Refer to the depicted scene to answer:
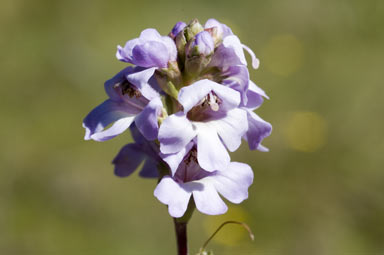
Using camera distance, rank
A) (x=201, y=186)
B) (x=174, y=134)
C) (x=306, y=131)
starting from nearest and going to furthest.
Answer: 1. (x=174, y=134)
2. (x=201, y=186)
3. (x=306, y=131)

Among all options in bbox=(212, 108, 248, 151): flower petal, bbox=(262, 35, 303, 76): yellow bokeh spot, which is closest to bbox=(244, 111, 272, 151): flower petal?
bbox=(212, 108, 248, 151): flower petal

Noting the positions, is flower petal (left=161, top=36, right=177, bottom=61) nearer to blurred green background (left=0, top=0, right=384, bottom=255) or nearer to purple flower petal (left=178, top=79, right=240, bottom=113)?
purple flower petal (left=178, top=79, right=240, bottom=113)

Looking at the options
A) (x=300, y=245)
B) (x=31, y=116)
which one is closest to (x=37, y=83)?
(x=31, y=116)

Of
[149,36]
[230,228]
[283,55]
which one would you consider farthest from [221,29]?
[283,55]

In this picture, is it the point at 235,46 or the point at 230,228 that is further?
the point at 230,228

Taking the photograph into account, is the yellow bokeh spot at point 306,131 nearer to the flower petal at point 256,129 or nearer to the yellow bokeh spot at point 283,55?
the yellow bokeh spot at point 283,55

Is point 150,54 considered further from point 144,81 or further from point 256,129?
point 256,129

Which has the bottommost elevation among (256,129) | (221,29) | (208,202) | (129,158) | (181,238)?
(181,238)

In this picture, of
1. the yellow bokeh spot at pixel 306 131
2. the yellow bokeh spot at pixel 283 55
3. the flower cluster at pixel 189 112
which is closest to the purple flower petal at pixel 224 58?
the flower cluster at pixel 189 112
